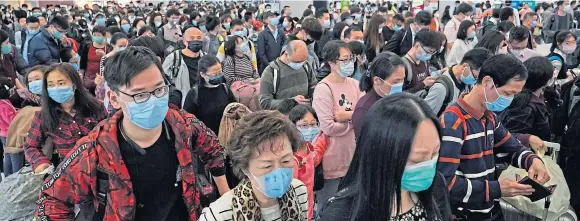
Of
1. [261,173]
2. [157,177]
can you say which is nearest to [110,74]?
[157,177]

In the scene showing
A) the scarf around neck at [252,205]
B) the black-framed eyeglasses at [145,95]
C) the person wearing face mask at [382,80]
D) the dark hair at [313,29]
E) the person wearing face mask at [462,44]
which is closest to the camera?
the scarf around neck at [252,205]

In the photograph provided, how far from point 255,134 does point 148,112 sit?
0.45 meters

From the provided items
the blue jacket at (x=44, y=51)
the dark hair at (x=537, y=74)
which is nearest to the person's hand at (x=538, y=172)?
the dark hair at (x=537, y=74)

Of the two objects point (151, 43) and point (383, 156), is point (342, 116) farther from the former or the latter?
point (151, 43)

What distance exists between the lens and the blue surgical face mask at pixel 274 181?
1.79 m

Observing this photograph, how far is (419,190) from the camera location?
66.0 inches

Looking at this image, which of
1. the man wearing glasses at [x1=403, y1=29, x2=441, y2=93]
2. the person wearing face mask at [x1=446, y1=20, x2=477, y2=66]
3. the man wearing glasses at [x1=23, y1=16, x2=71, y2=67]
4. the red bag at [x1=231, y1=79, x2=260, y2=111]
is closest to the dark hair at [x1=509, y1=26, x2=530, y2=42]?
the person wearing face mask at [x1=446, y1=20, x2=477, y2=66]

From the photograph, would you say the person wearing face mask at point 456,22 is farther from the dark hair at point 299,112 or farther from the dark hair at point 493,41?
the dark hair at point 299,112

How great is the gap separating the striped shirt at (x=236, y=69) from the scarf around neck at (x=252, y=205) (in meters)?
3.07

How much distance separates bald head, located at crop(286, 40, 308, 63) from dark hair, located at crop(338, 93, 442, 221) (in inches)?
103

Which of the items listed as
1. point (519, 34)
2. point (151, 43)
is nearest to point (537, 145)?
point (519, 34)

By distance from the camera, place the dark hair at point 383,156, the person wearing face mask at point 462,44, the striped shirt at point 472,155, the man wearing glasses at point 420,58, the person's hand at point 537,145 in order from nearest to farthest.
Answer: the dark hair at point 383,156 < the striped shirt at point 472,155 < the person's hand at point 537,145 < the man wearing glasses at point 420,58 < the person wearing face mask at point 462,44

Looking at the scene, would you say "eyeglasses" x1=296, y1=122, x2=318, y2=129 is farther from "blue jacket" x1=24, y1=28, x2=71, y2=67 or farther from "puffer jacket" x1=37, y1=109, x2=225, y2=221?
"blue jacket" x1=24, y1=28, x2=71, y2=67

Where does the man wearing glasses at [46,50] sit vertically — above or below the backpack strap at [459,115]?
below
